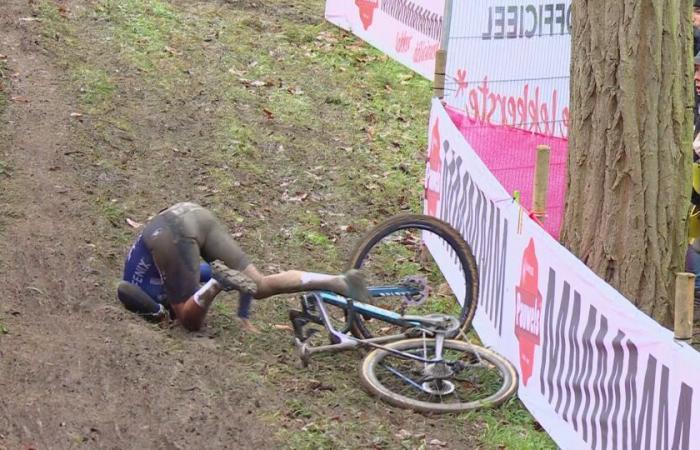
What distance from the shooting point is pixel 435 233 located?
7082 millimetres

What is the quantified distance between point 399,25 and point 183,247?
8.22 meters

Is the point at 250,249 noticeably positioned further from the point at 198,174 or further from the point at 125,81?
the point at 125,81

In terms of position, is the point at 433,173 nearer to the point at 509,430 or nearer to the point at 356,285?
the point at 356,285

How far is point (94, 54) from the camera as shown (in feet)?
40.9

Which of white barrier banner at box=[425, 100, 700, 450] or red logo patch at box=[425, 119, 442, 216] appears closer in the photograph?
white barrier banner at box=[425, 100, 700, 450]

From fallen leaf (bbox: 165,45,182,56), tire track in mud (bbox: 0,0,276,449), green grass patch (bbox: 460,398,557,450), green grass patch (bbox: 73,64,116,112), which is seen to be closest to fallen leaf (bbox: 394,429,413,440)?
green grass patch (bbox: 460,398,557,450)

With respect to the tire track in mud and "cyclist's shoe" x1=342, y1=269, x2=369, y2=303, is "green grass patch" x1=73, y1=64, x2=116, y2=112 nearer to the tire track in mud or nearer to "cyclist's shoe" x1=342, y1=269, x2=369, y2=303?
the tire track in mud

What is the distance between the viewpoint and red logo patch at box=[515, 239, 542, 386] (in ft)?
21.5

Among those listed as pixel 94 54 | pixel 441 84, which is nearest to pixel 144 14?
pixel 94 54

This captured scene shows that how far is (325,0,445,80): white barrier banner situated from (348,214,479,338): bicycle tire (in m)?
6.35

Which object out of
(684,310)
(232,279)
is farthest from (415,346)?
(684,310)

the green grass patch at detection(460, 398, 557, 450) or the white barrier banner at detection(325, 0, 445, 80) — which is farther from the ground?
the white barrier banner at detection(325, 0, 445, 80)

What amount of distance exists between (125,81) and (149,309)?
5665mm

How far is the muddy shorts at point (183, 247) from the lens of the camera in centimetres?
661
